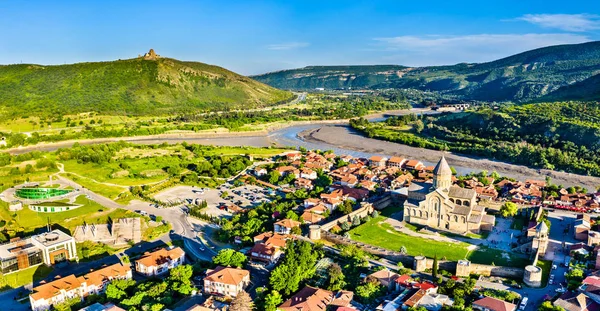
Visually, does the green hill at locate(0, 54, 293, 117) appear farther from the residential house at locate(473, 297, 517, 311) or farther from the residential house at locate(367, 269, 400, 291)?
the residential house at locate(473, 297, 517, 311)

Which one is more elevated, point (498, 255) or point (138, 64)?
point (138, 64)

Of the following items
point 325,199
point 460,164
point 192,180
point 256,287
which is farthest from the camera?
point 460,164

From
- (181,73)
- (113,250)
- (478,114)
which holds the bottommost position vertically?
(113,250)

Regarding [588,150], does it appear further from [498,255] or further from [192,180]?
[192,180]

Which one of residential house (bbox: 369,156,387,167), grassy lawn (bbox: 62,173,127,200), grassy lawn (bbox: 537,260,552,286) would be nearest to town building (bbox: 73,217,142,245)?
grassy lawn (bbox: 62,173,127,200)

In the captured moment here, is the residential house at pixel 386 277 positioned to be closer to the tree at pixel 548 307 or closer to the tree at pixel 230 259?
the tree at pixel 548 307

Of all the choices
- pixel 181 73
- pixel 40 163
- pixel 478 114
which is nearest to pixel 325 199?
pixel 40 163
